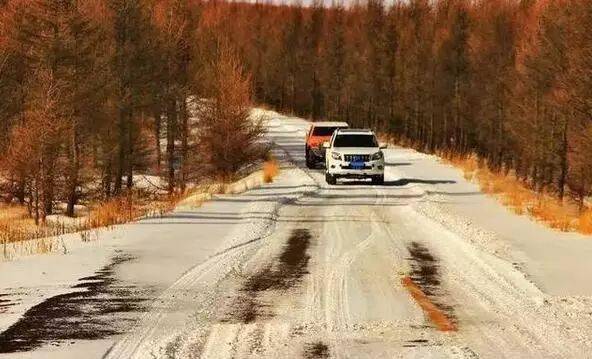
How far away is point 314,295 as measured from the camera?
8016 millimetres

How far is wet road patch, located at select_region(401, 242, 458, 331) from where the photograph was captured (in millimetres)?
6927

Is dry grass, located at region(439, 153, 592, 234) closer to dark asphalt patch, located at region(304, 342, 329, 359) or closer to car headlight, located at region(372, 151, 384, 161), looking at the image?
car headlight, located at region(372, 151, 384, 161)

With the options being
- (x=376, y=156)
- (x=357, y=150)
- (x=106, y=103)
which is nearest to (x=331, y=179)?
(x=357, y=150)

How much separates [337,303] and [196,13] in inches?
1466

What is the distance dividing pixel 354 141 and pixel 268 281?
1924 cm

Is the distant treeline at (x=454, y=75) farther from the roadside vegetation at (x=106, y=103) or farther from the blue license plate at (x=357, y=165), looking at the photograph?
the blue license plate at (x=357, y=165)

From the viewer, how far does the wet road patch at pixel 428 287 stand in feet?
22.7

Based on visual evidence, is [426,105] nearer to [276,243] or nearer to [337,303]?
[276,243]

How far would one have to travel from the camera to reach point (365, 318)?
694 centimetres

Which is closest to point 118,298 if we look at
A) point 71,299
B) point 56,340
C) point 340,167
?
point 71,299

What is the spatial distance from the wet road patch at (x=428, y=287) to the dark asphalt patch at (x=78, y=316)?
2.75m

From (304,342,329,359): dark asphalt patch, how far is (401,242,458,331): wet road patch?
3.87ft

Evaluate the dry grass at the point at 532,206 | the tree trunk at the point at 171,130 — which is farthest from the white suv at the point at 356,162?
the tree trunk at the point at 171,130

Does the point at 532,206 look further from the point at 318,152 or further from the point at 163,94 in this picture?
the point at 163,94
